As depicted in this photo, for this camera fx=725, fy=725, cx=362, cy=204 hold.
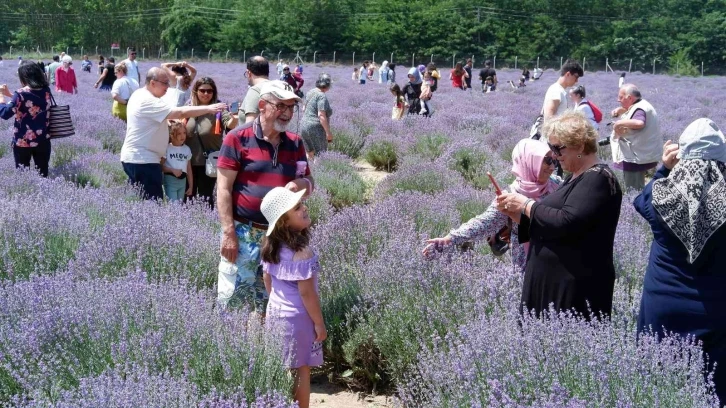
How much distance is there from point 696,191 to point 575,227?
483 mm

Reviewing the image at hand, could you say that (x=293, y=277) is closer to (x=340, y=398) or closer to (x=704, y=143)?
(x=340, y=398)

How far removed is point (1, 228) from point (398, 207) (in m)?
2.90

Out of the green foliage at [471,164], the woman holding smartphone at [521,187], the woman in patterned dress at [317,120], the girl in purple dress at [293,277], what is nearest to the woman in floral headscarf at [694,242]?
the woman holding smartphone at [521,187]

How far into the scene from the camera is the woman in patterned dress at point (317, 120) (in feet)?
28.9

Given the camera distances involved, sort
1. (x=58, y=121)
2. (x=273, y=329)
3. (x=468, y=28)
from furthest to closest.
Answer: (x=468, y=28) → (x=58, y=121) → (x=273, y=329)

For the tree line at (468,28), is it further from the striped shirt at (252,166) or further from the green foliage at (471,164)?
the striped shirt at (252,166)

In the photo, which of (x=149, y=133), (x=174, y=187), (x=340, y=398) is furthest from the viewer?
(x=174, y=187)

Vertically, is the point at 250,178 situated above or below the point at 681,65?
below

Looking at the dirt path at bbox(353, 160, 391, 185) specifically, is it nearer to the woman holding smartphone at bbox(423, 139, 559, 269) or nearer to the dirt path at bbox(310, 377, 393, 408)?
the dirt path at bbox(310, 377, 393, 408)

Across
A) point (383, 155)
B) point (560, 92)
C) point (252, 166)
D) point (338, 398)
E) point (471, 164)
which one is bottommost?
point (338, 398)

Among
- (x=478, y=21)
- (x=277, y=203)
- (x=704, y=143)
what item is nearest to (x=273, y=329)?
(x=277, y=203)

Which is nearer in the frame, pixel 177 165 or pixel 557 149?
pixel 557 149

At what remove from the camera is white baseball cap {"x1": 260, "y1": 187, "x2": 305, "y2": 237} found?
3.21 metres

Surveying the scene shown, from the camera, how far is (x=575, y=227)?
303cm
